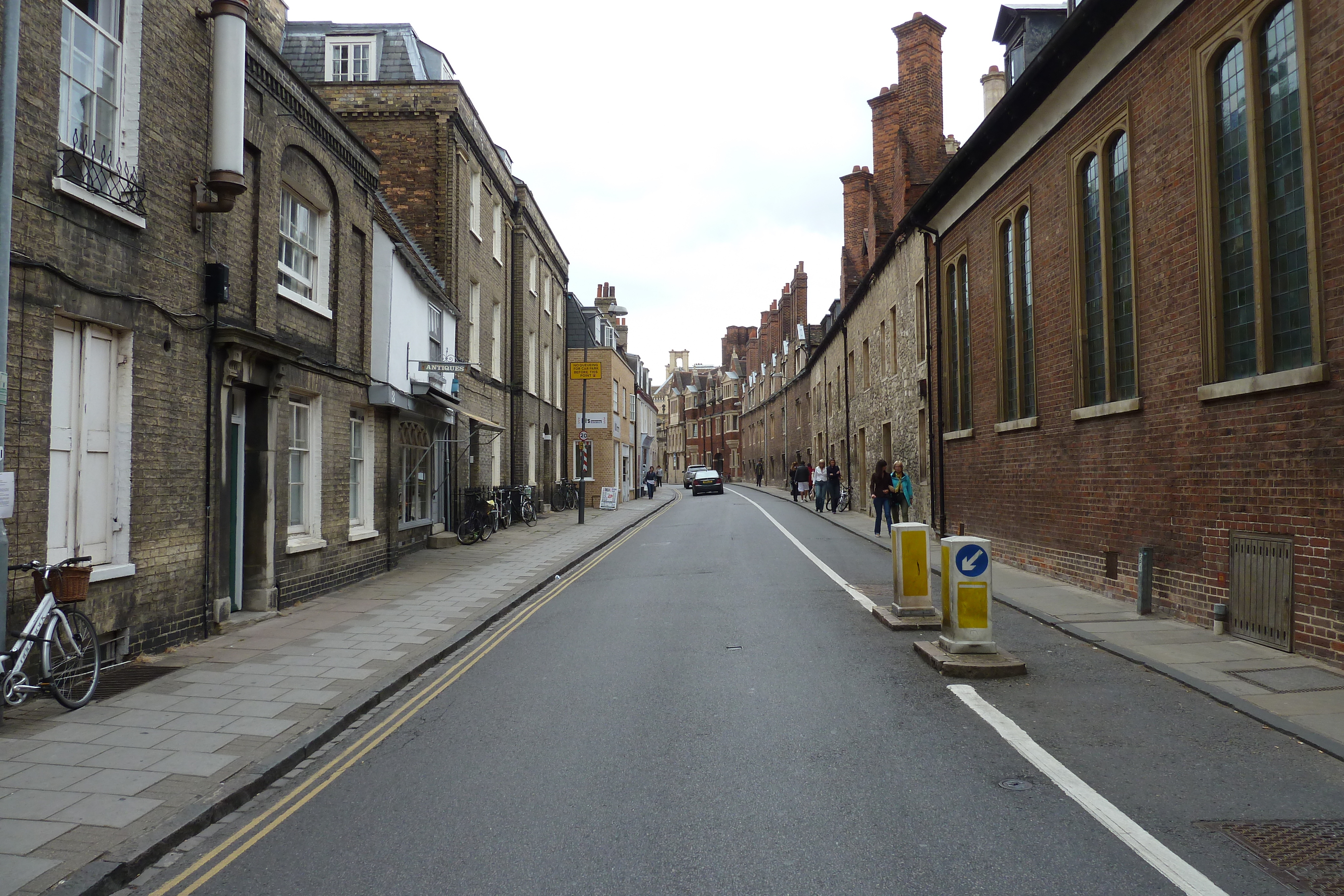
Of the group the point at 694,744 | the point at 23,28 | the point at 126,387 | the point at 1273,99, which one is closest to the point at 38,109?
the point at 23,28

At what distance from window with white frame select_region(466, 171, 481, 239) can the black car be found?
28541mm

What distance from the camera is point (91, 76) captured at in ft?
23.8

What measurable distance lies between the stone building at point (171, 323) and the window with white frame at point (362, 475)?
3.51 ft

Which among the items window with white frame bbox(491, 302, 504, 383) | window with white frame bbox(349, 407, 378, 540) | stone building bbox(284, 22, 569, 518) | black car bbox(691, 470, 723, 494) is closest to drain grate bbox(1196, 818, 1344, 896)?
window with white frame bbox(349, 407, 378, 540)

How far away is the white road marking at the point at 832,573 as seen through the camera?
10.6 m

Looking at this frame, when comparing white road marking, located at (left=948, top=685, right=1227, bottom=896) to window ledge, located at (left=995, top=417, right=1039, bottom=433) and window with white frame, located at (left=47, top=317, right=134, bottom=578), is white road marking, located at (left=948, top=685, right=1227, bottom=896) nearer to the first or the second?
window with white frame, located at (left=47, top=317, right=134, bottom=578)

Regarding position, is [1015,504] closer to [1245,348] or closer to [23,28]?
[1245,348]

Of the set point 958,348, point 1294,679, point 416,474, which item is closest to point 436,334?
point 416,474

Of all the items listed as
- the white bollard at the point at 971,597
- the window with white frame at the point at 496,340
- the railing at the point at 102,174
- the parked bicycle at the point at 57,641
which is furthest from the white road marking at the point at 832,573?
the window with white frame at the point at 496,340

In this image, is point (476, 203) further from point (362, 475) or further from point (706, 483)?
point (706, 483)

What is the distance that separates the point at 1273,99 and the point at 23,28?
32.9 feet

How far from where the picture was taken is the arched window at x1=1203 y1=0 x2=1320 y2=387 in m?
7.27

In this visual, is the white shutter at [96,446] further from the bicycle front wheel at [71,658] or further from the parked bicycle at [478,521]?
the parked bicycle at [478,521]

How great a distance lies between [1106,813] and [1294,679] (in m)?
3.47
